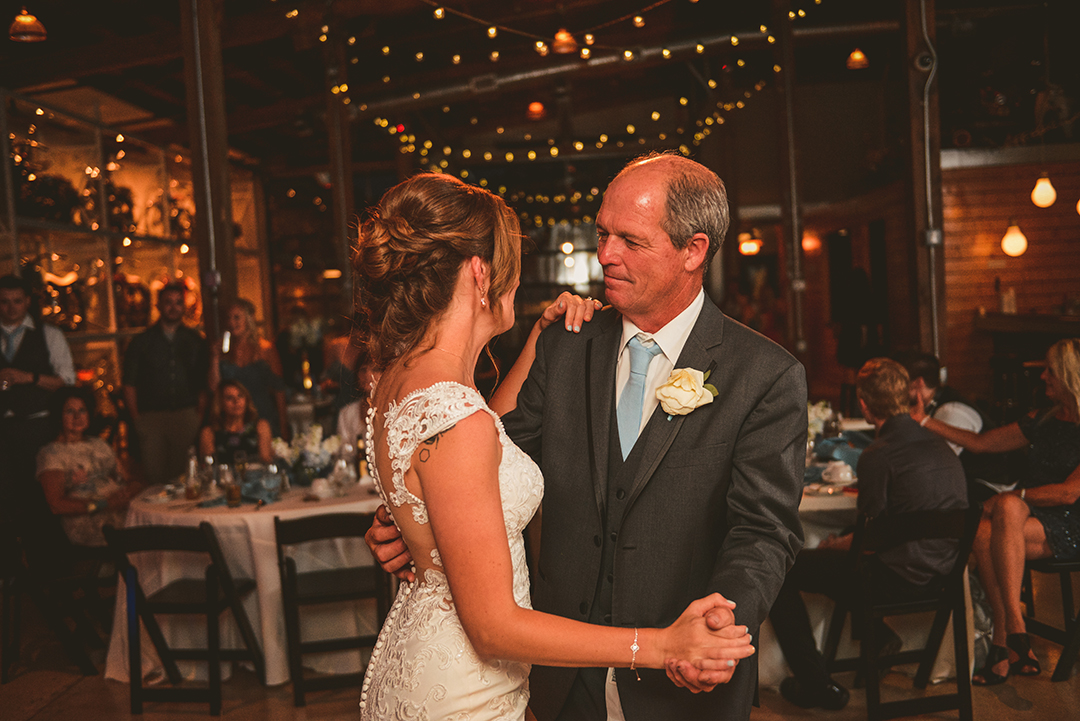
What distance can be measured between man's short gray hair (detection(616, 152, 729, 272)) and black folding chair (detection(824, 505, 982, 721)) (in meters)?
1.84

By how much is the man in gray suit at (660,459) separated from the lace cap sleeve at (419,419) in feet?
1.00

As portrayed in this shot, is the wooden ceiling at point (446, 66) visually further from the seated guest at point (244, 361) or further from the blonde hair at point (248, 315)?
the seated guest at point (244, 361)

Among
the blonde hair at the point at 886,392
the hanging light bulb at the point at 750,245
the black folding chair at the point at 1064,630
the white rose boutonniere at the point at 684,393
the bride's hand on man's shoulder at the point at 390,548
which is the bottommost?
the black folding chair at the point at 1064,630

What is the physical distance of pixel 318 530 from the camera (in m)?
3.58

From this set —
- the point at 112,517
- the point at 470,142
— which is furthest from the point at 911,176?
the point at 470,142

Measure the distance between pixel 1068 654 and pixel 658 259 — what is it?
10.2 ft

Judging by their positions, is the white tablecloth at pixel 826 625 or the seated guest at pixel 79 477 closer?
the white tablecloth at pixel 826 625

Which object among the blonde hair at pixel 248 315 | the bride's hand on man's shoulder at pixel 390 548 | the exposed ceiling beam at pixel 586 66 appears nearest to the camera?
the bride's hand on man's shoulder at pixel 390 548

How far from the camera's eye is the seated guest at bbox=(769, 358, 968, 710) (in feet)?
11.1

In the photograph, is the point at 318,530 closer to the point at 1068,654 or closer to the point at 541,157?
the point at 1068,654

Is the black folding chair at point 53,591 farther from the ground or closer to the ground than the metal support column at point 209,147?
closer to the ground

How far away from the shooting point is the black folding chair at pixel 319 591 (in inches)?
141

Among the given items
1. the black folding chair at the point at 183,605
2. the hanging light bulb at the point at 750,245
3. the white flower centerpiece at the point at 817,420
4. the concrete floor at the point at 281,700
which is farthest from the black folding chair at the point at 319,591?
the hanging light bulb at the point at 750,245

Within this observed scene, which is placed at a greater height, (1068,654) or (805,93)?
(805,93)
